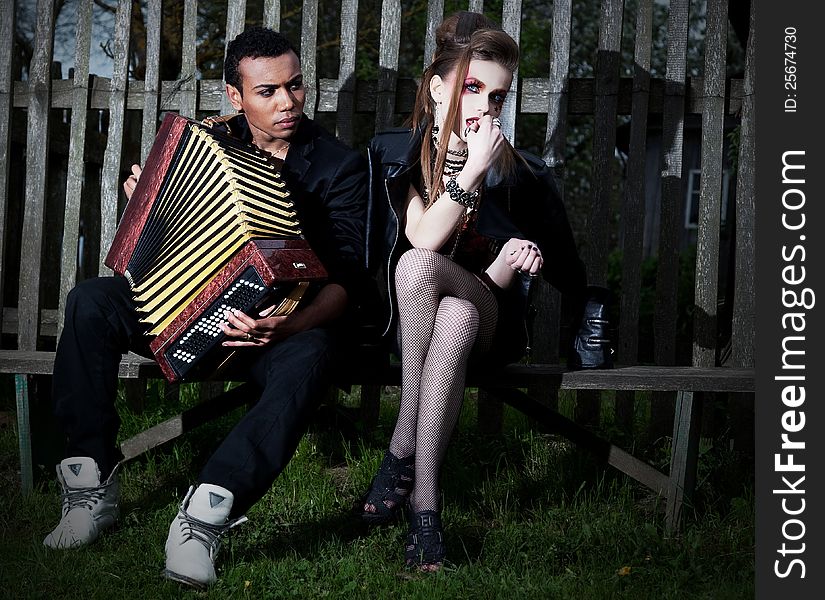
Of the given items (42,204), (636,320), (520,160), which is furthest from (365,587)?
(42,204)

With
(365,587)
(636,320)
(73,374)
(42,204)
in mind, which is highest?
(42,204)

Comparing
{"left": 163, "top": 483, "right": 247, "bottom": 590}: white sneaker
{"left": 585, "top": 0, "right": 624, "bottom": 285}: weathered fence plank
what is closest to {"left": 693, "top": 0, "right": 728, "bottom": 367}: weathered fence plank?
{"left": 585, "top": 0, "right": 624, "bottom": 285}: weathered fence plank

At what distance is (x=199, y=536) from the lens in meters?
2.91

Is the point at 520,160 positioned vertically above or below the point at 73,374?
above

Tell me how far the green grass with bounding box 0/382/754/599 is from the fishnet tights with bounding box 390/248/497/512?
1.12ft

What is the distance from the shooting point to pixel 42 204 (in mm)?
4848

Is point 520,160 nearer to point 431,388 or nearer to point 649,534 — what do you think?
point 431,388

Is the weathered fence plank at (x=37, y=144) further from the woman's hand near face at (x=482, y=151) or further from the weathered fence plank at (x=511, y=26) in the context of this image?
the woman's hand near face at (x=482, y=151)

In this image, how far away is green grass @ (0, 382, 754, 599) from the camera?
2.99m

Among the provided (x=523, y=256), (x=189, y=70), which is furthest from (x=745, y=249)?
(x=189, y=70)

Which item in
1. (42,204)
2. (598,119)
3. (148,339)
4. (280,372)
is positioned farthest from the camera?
(42,204)

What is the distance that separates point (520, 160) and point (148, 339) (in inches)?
60.4

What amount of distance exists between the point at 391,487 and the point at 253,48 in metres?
1.74

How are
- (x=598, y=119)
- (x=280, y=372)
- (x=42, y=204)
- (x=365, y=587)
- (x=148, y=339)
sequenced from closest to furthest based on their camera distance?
(x=365, y=587) → (x=280, y=372) → (x=148, y=339) → (x=598, y=119) → (x=42, y=204)
